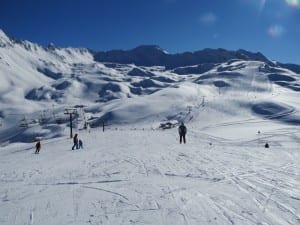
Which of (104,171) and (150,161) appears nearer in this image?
(104,171)

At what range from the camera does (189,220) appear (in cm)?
902

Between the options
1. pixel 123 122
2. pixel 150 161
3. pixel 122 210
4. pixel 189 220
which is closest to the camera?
pixel 189 220

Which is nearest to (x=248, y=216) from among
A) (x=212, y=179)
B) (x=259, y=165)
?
(x=212, y=179)

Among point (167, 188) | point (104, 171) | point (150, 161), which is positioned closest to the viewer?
point (167, 188)

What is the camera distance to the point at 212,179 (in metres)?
13.5

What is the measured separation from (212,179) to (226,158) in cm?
597

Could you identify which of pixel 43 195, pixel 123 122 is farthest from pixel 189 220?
pixel 123 122

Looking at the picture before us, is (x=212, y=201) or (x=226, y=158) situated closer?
(x=212, y=201)

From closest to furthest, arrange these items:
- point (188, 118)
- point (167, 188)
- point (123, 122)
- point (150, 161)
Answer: point (167, 188)
point (150, 161)
point (188, 118)
point (123, 122)

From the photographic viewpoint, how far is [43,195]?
12.3 metres

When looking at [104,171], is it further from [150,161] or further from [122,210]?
[122,210]

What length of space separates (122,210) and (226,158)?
34.3ft

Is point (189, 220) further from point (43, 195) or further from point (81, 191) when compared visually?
point (43, 195)

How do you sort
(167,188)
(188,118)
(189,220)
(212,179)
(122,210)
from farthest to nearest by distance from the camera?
(188,118) < (212,179) < (167,188) < (122,210) < (189,220)
